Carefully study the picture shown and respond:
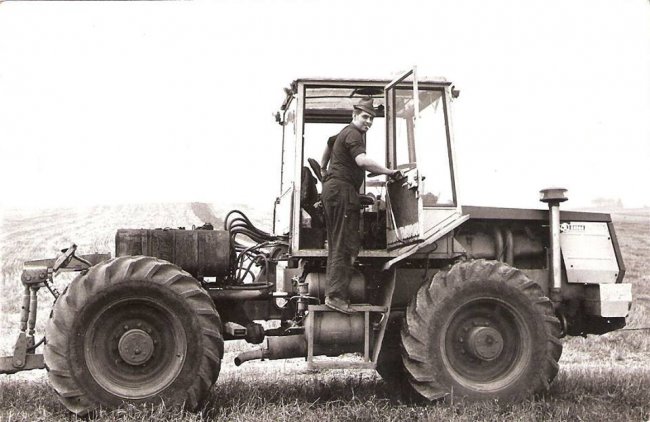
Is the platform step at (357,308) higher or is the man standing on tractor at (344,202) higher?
the man standing on tractor at (344,202)

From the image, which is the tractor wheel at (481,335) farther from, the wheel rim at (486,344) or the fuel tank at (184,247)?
the fuel tank at (184,247)

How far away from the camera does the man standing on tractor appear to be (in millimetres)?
5832

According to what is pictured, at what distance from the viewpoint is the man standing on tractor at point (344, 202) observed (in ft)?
19.1

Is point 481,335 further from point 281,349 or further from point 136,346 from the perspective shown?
point 136,346

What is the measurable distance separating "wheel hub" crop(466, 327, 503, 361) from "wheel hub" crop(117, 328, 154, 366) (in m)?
2.77

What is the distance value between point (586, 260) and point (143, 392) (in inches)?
172

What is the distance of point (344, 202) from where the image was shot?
5879mm

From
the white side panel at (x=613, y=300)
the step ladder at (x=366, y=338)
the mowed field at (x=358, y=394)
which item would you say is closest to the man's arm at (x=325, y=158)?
the step ladder at (x=366, y=338)

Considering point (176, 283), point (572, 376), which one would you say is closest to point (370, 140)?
point (176, 283)

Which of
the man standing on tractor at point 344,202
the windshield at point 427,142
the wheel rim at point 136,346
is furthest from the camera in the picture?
the windshield at point 427,142

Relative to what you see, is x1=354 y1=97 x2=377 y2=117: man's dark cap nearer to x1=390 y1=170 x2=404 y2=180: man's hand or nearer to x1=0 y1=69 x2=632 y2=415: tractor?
x1=0 y1=69 x2=632 y2=415: tractor

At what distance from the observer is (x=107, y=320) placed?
5.52 m

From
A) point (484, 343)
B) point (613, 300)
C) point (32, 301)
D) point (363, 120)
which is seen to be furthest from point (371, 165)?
point (32, 301)

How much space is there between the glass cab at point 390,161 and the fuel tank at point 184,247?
70cm
